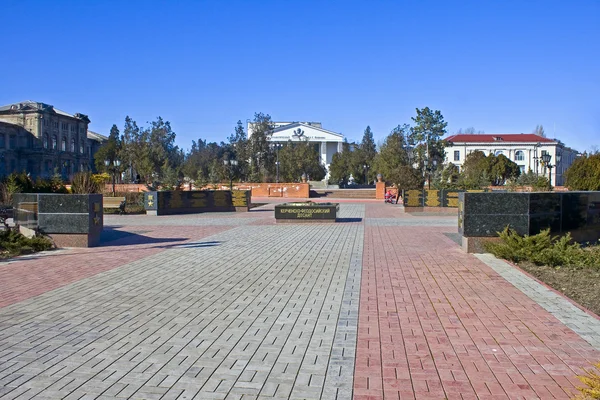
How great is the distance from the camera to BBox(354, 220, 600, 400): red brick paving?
487 cm

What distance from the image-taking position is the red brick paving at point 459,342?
4.87 metres

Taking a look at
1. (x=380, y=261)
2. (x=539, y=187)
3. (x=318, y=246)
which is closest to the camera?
(x=380, y=261)

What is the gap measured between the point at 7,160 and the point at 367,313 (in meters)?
83.7

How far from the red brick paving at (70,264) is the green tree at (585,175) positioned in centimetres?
3288

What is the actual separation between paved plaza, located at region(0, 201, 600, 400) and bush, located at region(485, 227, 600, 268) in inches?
15.4

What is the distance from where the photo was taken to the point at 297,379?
5062 mm

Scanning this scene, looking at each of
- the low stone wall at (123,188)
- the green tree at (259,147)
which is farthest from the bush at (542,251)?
the green tree at (259,147)

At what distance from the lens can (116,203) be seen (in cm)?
2977

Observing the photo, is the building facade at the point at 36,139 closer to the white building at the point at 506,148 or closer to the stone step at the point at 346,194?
the stone step at the point at 346,194

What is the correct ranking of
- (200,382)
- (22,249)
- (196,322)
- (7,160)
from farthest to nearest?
(7,160)
(22,249)
(196,322)
(200,382)

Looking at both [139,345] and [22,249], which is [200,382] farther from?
[22,249]

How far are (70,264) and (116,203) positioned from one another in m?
18.7

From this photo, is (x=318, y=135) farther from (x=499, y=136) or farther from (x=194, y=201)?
(x=194, y=201)

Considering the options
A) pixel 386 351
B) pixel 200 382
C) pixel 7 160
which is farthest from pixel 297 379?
pixel 7 160
